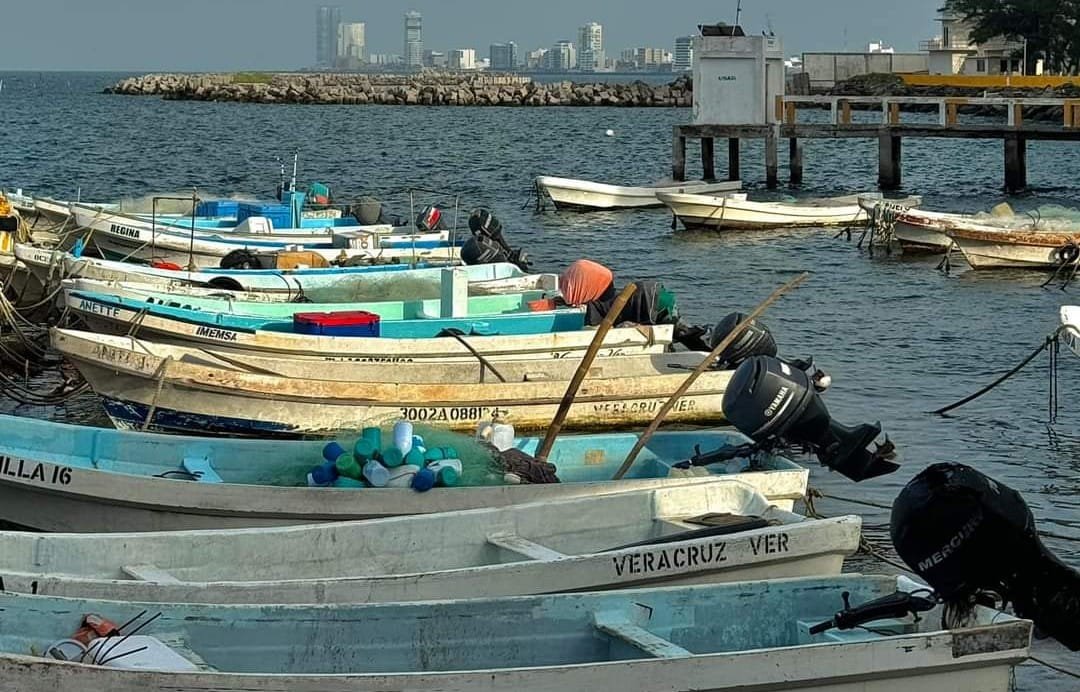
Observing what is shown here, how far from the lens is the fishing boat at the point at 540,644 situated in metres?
6.20

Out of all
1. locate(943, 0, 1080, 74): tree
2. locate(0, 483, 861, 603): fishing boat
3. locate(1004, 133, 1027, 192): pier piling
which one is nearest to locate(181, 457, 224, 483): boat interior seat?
locate(0, 483, 861, 603): fishing boat

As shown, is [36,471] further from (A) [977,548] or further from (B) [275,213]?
(B) [275,213]

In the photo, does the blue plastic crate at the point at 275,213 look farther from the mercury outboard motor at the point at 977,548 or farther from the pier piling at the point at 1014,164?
the pier piling at the point at 1014,164

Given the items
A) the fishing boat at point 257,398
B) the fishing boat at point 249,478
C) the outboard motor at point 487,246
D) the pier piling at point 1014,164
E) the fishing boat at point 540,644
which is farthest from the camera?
the pier piling at point 1014,164

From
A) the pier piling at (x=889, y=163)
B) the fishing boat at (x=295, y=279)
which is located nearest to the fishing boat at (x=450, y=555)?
the fishing boat at (x=295, y=279)

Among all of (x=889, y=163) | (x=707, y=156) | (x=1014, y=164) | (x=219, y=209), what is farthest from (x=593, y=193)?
(x=219, y=209)

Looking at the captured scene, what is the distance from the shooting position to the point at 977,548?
6715 millimetres

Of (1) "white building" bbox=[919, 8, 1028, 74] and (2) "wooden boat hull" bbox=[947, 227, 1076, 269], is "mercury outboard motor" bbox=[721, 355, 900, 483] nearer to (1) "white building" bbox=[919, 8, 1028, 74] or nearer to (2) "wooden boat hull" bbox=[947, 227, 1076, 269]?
(2) "wooden boat hull" bbox=[947, 227, 1076, 269]

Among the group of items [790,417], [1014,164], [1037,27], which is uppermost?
[1037,27]

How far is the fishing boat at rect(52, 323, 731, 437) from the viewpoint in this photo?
12.4 meters

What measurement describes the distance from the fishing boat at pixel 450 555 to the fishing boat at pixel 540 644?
0.40m

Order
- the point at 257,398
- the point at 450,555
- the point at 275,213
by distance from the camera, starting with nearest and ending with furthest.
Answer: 1. the point at 450,555
2. the point at 257,398
3. the point at 275,213

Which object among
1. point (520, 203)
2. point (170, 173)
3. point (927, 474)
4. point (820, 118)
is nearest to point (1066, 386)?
point (927, 474)

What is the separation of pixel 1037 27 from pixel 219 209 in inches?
2892
